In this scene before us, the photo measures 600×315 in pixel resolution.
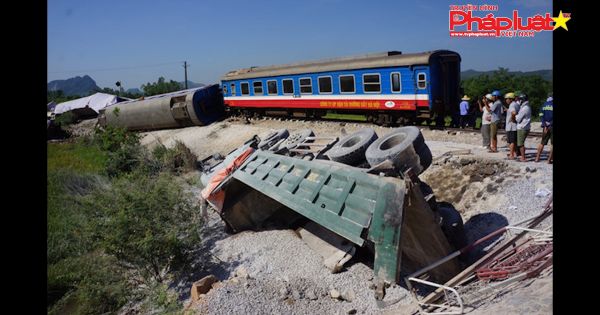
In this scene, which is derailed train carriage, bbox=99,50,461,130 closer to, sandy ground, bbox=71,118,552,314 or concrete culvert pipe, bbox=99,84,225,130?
concrete culvert pipe, bbox=99,84,225,130

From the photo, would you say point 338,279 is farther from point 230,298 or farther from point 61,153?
point 61,153

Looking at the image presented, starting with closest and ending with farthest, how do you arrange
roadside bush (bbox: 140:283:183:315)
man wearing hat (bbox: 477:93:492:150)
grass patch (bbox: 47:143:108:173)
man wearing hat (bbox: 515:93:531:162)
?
roadside bush (bbox: 140:283:183:315), man wearing hat (bbox: 515:93:531:162), man wearing hat (bbox: 477:93:492:150), grass patch (bbox: 47:143:108:173)

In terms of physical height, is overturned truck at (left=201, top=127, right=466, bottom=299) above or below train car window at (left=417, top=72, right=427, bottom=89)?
below

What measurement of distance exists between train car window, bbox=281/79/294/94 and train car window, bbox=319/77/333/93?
1.73 metres

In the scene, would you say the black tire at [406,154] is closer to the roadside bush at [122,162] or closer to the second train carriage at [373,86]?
the second train carriage at [373,86]

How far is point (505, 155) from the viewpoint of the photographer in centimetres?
842

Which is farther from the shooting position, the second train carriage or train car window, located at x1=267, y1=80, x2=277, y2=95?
train car window, located at x1=267, y1=80, x2=277, y2=95

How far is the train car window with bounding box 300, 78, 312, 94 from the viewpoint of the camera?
15.9 metres

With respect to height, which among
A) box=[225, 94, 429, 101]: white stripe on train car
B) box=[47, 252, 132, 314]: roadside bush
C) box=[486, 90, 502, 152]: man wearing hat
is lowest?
box=[47, 252, 132, 314]: roadside bush

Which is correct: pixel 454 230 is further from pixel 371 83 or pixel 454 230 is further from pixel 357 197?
pixel 371 83

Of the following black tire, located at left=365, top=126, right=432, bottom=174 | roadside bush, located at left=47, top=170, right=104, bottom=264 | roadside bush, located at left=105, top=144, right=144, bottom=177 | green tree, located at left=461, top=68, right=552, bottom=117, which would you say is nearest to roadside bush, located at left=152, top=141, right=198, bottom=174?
roadside bush, located at left=105, top=144, right=144, bottom=177

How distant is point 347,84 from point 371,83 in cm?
115

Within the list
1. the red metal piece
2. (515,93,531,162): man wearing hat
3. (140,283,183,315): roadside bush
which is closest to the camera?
the red metal piece
